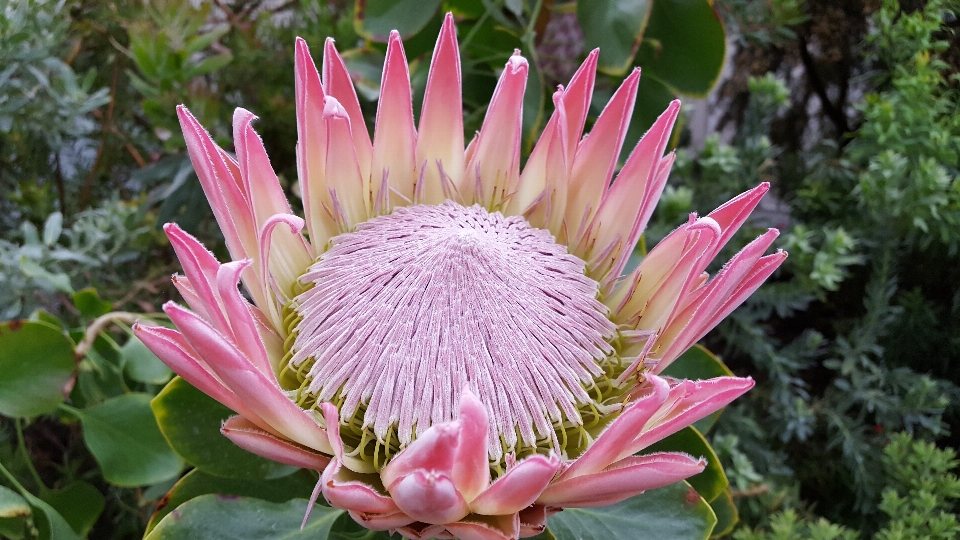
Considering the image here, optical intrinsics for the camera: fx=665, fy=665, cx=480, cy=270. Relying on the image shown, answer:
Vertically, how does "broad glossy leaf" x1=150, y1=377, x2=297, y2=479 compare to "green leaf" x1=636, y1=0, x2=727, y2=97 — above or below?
below

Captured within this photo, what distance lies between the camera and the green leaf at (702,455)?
0.88m

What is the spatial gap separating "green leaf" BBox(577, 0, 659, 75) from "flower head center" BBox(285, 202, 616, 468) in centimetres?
43

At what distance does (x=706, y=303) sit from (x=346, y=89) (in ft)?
1.62

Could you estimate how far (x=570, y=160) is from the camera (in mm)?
865

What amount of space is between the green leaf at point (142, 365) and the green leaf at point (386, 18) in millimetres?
634

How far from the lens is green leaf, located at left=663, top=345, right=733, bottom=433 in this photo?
0.94 meters

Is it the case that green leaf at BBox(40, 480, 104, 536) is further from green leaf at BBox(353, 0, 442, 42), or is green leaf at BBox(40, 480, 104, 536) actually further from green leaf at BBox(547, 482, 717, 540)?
green leaf at BBox(353, 0, 442, 42)

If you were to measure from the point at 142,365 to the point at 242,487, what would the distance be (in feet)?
0.89

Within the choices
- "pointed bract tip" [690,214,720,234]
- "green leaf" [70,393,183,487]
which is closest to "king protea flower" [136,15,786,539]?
"pointed bract tip" [690,214,720,234]

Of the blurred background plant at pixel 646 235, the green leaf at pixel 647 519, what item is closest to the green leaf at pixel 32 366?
the blurred background plant at pixel 646 235

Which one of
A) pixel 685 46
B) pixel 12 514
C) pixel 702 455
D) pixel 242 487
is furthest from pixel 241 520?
pixel 685 46

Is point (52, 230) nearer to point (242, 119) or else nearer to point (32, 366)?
point (32, 366)

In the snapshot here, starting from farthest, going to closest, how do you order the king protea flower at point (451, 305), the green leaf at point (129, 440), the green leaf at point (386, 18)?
the green leaf at point (386, 18) < the green leaf at point (129, 440) < the king protea flower at point (451, 305)

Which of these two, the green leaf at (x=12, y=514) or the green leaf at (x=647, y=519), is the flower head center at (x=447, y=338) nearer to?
the green leaf at (x=647, y=519)
